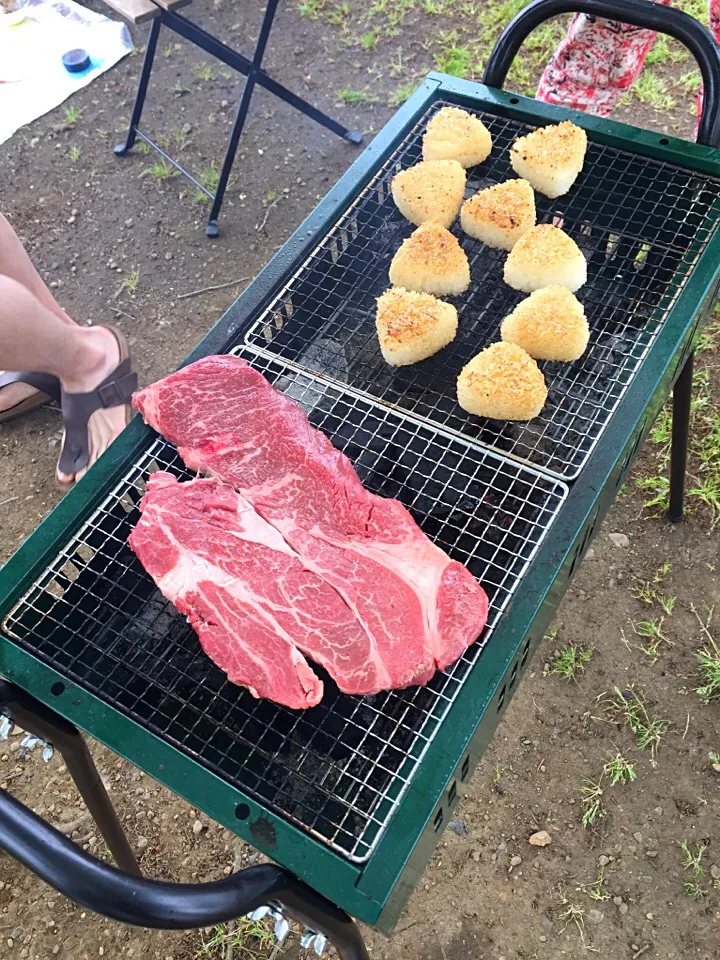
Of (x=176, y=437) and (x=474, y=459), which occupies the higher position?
(x=474, y=459)

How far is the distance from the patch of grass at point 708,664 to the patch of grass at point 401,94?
3.89 meters

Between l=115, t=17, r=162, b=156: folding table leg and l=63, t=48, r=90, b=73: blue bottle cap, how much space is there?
2.41 feet

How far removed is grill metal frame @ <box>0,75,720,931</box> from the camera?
1.50m

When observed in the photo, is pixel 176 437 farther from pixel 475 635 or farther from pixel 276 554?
pixel 475 635

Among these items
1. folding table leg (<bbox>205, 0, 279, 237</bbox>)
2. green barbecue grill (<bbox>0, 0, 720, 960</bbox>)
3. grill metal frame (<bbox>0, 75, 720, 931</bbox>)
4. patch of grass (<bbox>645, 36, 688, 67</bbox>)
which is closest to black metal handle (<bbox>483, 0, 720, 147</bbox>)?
green barbecue grill (<bbox>0, 0, 720, 960</bbox>)

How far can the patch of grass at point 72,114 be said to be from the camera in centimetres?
548

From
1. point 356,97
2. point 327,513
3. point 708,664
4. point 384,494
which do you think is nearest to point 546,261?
point 384,494

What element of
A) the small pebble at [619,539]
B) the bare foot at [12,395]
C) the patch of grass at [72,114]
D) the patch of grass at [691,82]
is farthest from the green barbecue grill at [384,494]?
the patch of grass at [72,114]

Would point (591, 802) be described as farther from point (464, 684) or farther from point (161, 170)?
point (161, 170)

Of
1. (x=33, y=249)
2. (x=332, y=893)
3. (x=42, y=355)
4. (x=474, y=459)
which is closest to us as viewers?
(x=332, y=893)

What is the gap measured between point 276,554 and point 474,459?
0.59m

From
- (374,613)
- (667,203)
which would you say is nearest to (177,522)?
(374,613)

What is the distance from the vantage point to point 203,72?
18.5ft

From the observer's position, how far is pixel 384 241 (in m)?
2.56
